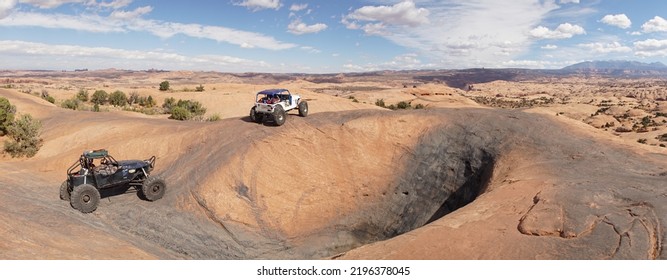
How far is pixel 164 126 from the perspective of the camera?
64.8 ft

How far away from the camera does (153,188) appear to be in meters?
12.9

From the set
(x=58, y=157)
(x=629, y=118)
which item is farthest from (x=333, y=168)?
(x=629, y=118)

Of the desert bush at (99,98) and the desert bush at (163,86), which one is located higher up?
the desert bush at (163,86)

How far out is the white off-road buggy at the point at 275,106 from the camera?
17375 millimetres

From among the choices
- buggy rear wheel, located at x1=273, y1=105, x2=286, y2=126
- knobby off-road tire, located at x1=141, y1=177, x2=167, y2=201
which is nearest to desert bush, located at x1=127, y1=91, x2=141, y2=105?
buggy rear wheel, located at x1=273, y1=105, x2=286, y2=126

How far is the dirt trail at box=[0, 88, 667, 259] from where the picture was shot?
26.7 feet

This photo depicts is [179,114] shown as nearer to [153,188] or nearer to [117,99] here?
[117,99]

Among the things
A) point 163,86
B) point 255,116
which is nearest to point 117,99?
point 163,86

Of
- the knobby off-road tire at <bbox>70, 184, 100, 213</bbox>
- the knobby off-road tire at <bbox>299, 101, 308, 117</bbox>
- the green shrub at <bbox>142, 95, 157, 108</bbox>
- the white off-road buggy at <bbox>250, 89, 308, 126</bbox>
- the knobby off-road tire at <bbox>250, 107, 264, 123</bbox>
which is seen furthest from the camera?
the green shrub at <bbox>142, 95, 157, 108</bbox>

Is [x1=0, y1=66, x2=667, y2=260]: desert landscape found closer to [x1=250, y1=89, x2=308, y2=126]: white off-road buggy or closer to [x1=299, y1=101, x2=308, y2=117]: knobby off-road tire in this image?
[x1=299, y1=101, x2=308, y2=117]: knobby off-road tire

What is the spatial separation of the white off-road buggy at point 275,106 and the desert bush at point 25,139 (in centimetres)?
1214

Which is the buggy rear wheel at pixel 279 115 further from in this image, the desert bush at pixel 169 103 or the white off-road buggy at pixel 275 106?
the desert bush at pixel 169 103

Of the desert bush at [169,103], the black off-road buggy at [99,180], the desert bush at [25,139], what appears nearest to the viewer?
the black off-road buggy at [99,180]

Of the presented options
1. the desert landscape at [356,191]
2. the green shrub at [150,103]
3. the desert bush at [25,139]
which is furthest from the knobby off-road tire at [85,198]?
the green shrub at [150,103]
